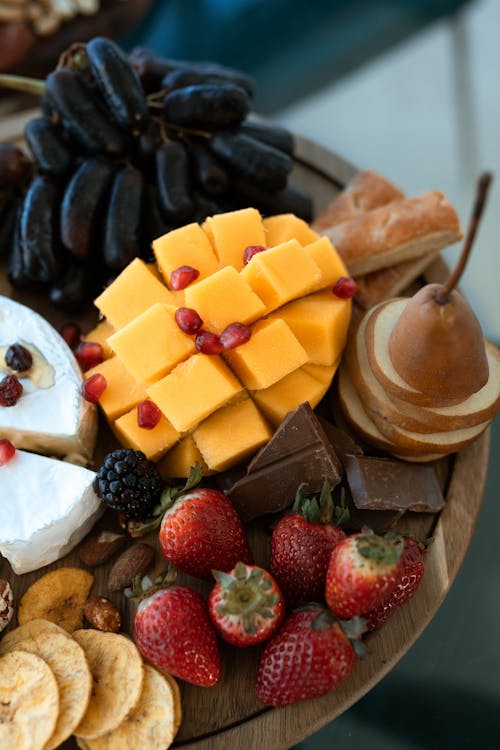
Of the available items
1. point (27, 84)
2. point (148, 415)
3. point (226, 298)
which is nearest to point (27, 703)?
point (148, 415)

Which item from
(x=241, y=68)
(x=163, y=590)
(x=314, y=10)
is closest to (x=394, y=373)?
(x=163, y=590)

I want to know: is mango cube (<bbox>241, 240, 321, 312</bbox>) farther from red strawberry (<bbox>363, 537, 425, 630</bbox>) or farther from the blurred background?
the blurred background

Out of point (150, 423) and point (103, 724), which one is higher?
point (150, 423)

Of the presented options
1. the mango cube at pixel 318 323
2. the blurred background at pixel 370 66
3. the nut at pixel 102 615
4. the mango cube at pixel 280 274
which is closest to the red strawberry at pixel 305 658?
the nut at pixel 102 615

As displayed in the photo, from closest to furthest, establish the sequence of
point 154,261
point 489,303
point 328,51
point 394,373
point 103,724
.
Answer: point 103,724
point 394,373
point 154,261
point 489,303
point 328,51

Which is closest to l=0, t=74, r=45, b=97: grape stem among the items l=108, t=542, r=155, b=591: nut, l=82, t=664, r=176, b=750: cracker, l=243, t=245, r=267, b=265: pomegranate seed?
l=243, t=245, r=267, b=265: pomegranate seed

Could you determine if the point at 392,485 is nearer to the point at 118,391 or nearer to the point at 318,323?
the point at 318,323

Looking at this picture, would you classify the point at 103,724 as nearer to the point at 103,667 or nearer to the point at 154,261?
the point at 103,667
